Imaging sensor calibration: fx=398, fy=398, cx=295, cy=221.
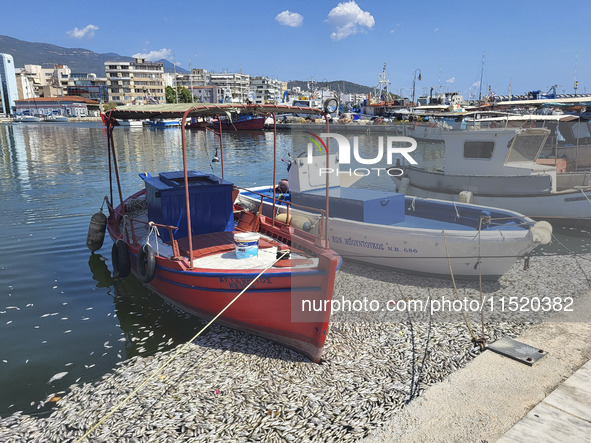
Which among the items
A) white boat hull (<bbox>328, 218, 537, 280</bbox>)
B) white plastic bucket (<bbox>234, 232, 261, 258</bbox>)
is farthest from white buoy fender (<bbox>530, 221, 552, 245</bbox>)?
white plastic bucket (<bbox>234, 232, 261, 258</bbox>)

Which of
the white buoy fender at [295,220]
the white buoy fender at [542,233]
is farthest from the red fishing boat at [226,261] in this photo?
the white buoy fender at [542,233]

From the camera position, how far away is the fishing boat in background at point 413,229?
10750mm

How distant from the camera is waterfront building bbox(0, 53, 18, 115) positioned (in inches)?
6722

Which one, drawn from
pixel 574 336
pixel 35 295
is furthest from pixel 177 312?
pixel 574 336

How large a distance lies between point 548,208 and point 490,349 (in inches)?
436

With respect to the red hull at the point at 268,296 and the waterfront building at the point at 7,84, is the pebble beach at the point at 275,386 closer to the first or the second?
the red hull at the point at 268,296

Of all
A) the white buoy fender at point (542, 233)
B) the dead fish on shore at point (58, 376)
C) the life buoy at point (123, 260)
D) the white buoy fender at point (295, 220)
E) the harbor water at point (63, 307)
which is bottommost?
the dead fish on shore at point (58, 376)

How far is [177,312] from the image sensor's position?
10391 mm

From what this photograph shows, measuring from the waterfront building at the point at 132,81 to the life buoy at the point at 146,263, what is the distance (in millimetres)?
147413

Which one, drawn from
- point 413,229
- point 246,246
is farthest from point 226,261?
point 413,229

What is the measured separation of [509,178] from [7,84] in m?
211

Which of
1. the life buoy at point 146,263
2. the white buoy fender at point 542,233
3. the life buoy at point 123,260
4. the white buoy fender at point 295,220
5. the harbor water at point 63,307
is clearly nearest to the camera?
the harbor water at point 63,307

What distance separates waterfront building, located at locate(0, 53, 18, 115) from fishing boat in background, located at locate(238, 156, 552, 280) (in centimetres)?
20211

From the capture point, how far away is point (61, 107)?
144 m
